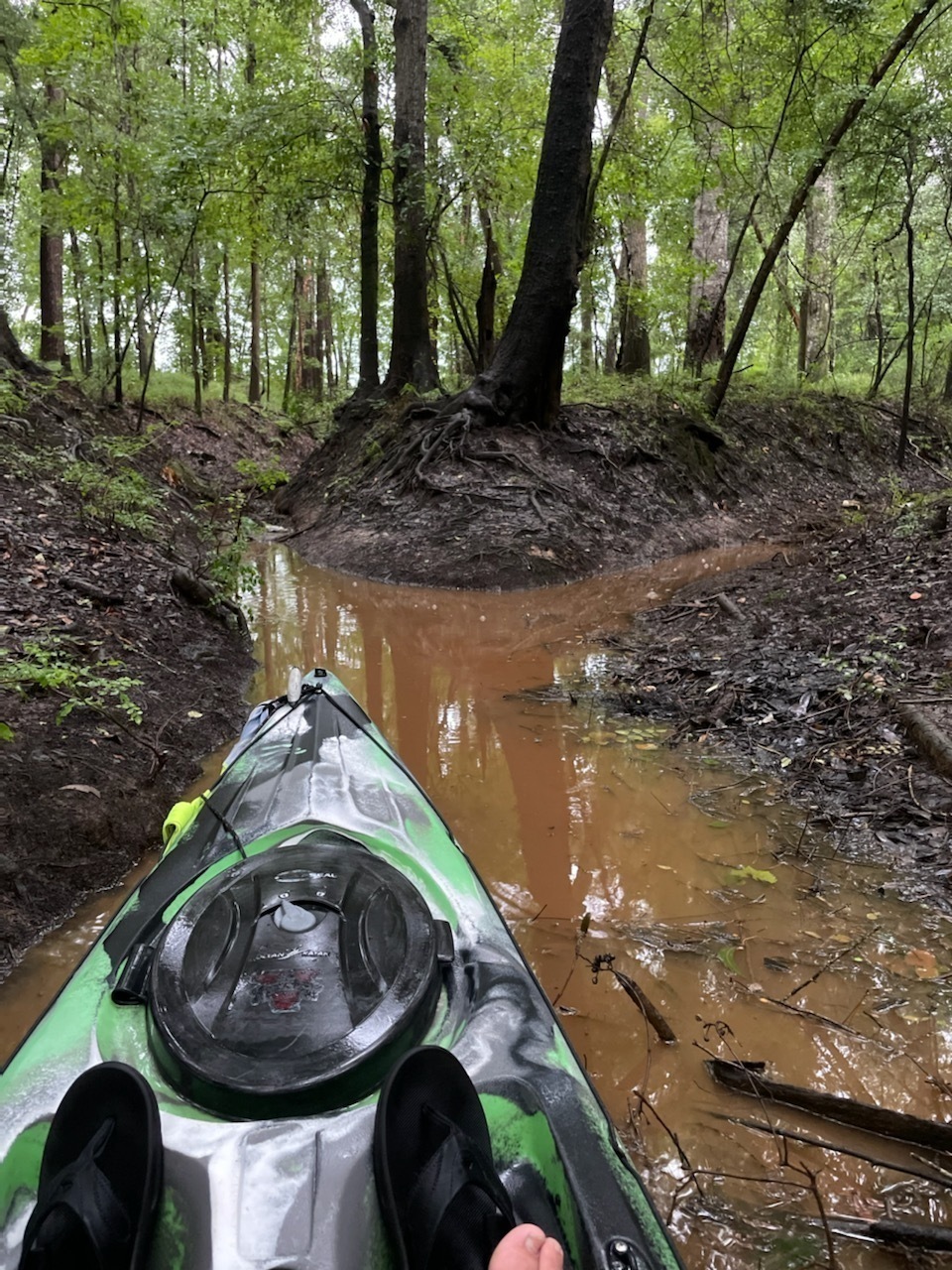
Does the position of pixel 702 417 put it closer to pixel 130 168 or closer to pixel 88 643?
pixel 130 168

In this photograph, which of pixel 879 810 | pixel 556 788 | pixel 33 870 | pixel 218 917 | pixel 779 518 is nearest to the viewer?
pixel 218 917

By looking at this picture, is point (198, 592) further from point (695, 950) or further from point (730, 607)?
point (695, 950)

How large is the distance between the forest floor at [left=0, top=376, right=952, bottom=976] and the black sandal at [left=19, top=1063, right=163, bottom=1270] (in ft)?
5.36

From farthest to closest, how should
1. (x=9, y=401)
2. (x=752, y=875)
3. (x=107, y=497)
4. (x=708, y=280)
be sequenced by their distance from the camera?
(x=708, y=280), (x=9, y=401), (x=107, y=497), (x=752, y=875)

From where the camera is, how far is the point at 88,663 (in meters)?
4.55

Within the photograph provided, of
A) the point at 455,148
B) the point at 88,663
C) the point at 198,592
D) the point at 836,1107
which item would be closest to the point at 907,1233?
the point at 836,1107

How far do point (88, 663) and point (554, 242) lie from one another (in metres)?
7.35

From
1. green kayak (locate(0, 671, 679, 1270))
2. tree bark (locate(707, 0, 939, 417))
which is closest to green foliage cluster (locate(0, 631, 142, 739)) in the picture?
green kayak (locate(0, 671, 679, 1270))

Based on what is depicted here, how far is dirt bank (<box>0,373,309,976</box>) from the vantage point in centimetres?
322

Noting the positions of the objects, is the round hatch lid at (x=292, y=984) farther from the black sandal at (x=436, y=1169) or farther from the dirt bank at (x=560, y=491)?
the dirt bank at (x=560, y=491)

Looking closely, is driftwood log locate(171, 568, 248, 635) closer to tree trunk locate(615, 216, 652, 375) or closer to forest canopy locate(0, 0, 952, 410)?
forest canopy locate(0, 0, 952, 410)

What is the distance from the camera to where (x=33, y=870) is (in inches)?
121

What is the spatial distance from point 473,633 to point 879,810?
4024mm

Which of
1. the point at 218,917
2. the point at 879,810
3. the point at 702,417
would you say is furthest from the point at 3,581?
the point at 702,417
